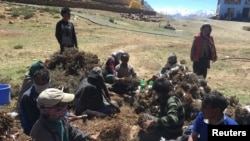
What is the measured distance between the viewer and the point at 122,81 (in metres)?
8.48

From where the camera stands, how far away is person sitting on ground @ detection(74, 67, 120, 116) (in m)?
6.63

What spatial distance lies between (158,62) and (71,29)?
6609 mm

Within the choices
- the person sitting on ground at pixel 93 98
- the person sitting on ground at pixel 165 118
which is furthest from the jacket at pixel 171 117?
the person sitting on ground at pixel 93 98

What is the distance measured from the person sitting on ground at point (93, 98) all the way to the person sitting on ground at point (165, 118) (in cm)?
103

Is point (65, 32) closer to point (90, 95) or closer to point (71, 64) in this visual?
point (71, 64)

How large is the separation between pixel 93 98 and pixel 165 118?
1.72m

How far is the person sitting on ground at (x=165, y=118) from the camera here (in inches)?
215

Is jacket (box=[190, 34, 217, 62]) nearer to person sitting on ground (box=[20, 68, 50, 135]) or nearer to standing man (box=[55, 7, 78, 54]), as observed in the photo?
standing man (box=[55, 7, 78, 54])

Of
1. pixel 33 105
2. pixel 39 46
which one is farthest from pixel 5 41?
pixel 33 105

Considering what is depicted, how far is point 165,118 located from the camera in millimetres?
5527

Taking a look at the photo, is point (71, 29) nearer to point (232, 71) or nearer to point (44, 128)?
point (44, 128)

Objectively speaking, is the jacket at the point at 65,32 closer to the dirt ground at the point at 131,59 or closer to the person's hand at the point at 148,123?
the dirt ground at the point at 131,59

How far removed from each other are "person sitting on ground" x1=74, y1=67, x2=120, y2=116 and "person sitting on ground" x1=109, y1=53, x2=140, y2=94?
4.77 ft

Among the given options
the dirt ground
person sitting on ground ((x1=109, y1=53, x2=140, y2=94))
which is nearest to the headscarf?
the dirt ground
